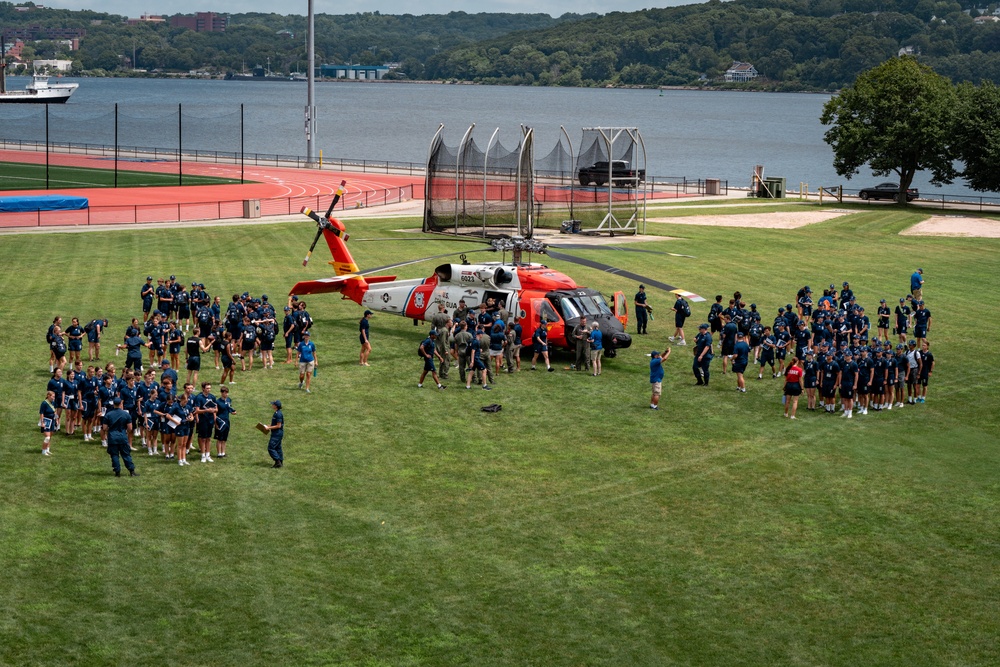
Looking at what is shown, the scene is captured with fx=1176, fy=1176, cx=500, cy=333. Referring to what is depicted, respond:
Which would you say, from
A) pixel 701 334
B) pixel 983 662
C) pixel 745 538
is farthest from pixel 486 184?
pixel 983 662

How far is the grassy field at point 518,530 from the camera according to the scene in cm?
1631

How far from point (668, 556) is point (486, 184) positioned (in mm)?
38693

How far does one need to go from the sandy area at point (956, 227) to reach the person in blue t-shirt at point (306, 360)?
1646 inches

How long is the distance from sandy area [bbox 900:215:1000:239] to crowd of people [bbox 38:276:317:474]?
1624 inches

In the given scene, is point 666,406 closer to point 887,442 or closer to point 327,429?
point 887,442

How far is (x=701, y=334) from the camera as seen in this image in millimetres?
29844

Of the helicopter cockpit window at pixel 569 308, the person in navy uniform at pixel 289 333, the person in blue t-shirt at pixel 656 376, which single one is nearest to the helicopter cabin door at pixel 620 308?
the helicopter cockpit window at pixel 569 308

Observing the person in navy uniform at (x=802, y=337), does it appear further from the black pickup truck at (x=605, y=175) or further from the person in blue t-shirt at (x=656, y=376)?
the black pickup truck at (x=605, y=175)

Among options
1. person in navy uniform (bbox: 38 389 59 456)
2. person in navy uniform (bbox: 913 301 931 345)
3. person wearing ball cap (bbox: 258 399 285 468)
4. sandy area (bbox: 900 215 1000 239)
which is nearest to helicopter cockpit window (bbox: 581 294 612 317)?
person in navy uniform (bbox: 913 301 931 345)

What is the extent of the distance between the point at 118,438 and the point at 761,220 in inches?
1939

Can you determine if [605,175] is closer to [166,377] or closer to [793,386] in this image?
[793,386]

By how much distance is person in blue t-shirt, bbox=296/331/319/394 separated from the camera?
28.1 m

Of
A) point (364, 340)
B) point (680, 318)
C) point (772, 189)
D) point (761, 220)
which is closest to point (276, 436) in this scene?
point (364, 340)

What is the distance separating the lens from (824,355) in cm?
2741
